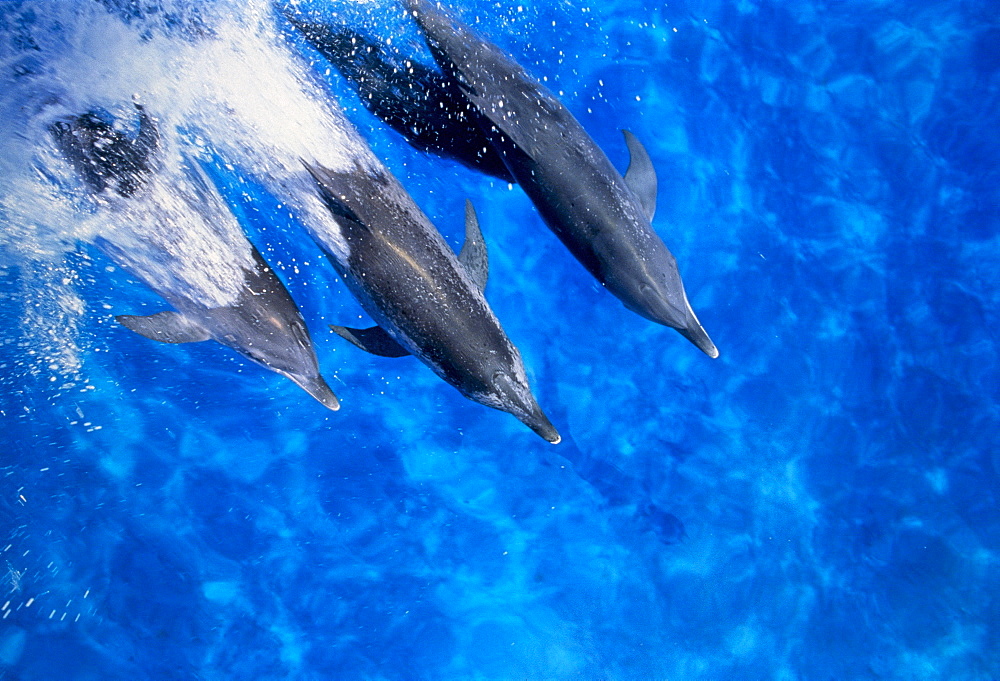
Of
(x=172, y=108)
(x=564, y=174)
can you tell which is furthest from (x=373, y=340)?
(x=172, y=108)

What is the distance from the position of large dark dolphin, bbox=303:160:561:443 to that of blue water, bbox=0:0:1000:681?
5.33 ft

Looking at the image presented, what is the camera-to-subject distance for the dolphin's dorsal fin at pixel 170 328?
347cm

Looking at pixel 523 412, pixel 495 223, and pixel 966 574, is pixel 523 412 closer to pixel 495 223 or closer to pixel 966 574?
pixel 495 223

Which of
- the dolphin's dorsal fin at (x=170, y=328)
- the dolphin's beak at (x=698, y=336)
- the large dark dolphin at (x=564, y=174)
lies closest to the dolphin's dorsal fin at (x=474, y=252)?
the large dark dolphin at (x=564, y=174)

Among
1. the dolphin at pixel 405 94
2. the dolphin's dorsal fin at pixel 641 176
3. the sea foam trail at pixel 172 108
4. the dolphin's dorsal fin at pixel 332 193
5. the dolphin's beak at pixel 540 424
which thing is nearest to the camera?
the dolphin's dorsal fin at pixel 332 193

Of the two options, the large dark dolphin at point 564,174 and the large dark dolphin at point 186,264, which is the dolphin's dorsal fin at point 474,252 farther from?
the large dark dolphin at point 186,264

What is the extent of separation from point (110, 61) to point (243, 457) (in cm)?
291

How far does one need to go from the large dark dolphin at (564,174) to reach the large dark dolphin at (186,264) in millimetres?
1497

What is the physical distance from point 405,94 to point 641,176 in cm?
147

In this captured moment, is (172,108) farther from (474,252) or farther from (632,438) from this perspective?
(632,438)

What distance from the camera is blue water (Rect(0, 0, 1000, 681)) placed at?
15.9 ft

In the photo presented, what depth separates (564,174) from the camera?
3.01 meters

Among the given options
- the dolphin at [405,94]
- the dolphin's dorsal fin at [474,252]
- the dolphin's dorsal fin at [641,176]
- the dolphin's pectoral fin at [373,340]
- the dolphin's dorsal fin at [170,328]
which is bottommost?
the dolphin's dorsal fin at [170,328]

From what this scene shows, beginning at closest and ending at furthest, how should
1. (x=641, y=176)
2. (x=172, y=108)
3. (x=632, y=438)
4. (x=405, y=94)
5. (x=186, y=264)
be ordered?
1. (x=186, y=264)
2. (x=405, y=94)
3. (x=641, y=176)
4. (x=172, y=108)
5. (x=632, y=438)
